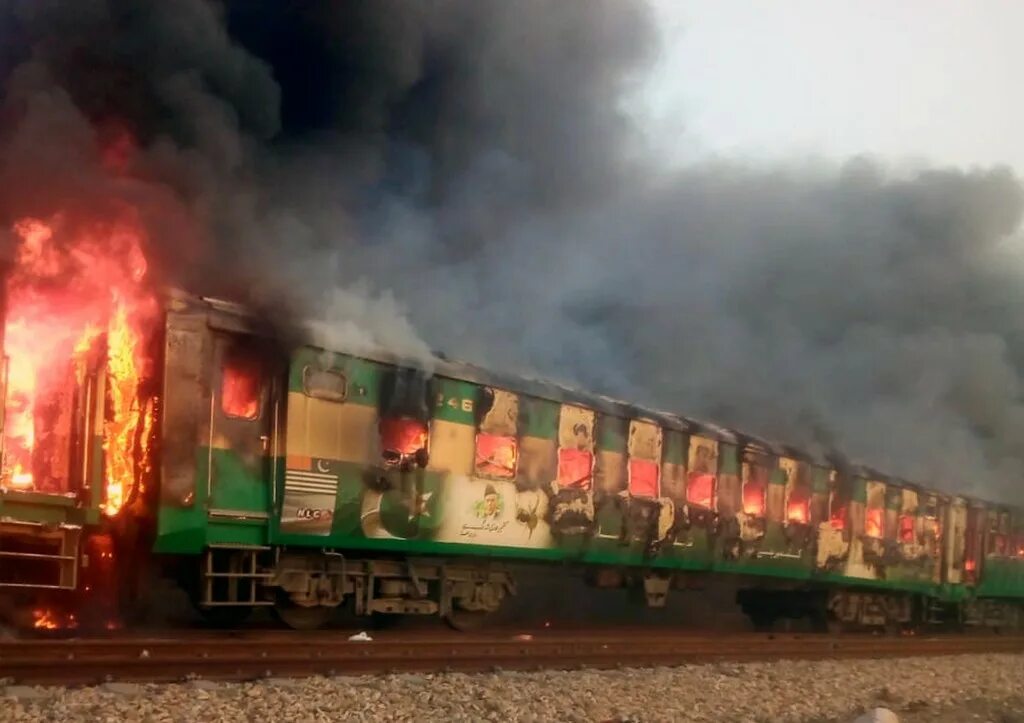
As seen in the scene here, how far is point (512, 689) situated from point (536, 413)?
4640 mm

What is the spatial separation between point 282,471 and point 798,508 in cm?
1068

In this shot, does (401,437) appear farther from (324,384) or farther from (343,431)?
(324,384)

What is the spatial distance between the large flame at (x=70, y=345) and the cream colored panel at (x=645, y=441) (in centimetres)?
701

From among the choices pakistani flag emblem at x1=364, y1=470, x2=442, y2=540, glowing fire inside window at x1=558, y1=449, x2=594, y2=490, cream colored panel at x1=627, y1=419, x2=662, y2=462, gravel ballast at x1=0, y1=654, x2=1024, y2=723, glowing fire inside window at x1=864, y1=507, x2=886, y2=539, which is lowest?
gravel ballast at x1=0, y1=654, x2=1024, y2=723

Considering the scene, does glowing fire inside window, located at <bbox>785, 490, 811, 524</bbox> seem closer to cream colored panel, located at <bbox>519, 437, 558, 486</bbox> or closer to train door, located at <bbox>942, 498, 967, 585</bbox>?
train door, located at <bbox>942, 498, 967, 585</bbox>

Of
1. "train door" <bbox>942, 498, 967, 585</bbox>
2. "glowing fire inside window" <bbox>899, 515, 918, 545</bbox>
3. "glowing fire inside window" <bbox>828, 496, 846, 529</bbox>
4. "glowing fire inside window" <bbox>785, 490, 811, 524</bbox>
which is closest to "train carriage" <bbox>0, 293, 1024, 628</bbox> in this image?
"glowing fire inside window" <bbox>785, 490, 811, 524</bbox>

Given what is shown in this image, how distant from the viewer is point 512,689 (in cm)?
954

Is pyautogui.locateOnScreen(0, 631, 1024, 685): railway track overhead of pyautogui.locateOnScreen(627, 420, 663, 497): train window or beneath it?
beneath

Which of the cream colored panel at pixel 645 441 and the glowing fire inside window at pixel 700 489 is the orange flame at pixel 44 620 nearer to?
the cream colored panel at pixel 645 441

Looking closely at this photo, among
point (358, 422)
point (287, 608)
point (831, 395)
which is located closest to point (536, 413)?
point (358, 422)

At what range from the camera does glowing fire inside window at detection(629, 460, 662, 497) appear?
1516 cm

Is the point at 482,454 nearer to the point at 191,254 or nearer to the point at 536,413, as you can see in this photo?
the point at 536,413

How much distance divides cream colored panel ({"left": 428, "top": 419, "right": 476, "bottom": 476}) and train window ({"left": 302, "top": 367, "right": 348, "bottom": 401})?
4.01 feet

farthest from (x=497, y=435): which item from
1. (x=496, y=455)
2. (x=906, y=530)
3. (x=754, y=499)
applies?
(x=906, y=530)
